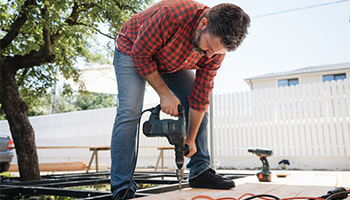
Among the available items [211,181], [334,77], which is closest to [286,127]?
[211,181]

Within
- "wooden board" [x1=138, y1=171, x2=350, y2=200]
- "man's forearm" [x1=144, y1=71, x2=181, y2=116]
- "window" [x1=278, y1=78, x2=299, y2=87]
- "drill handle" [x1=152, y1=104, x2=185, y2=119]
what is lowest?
"wooden board" [x1=138, y1=171, x2=350, y2=200]

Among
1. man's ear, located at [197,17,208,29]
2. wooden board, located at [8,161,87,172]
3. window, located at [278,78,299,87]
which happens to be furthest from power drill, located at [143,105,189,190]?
window, located at [278,78,299,87]

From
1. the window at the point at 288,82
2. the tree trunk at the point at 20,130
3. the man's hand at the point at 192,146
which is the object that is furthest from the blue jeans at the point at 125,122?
the window at the point at 288,82

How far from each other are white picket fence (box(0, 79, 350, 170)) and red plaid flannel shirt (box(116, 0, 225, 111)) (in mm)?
4389

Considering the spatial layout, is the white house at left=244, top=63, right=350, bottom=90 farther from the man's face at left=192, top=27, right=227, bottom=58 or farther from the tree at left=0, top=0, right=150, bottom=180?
the man's face at left=192, top=27, right=227, bottom=58

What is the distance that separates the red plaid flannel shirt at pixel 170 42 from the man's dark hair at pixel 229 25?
144 mm

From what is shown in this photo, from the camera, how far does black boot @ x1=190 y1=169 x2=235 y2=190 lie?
69.4 inches

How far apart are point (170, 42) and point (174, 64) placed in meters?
0.17

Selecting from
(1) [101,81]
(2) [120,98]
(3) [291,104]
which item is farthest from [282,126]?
(2) [120,98]

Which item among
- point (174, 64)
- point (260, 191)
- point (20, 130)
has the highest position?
point (174, 64)

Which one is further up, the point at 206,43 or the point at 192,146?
the point at 206,43

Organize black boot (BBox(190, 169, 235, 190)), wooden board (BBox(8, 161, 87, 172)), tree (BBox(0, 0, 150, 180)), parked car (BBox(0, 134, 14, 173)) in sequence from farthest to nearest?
wooden board (BBox(8, 161, 87, 172)) → parked car (BBox(0, 134, 14, 173)) → tree (BBox(0, 0, 150, 180)) → black boot (BBox(190, 169, 235, 190))

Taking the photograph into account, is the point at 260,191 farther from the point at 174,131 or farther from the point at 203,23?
the point at 203,23

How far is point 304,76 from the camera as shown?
54.5 ft
